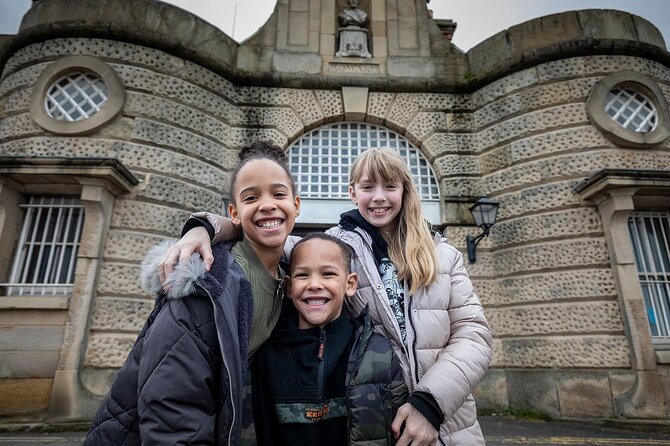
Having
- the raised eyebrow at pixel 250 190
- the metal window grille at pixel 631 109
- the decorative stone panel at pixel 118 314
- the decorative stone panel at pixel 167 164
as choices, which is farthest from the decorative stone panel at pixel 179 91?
the metal window grille at pixel 631 109

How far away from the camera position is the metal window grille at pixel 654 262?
585 centimetres

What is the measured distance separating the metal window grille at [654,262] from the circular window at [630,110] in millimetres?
1366

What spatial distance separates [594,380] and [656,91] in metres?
5.33

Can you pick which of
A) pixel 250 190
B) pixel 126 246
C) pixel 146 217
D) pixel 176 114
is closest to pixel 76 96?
pixel 176 114

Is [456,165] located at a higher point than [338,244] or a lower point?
higher

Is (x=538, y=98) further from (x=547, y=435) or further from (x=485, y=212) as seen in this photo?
(x=547, y=435)

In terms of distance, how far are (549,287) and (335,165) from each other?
437 centimetres

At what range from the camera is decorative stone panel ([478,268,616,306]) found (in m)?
5.68

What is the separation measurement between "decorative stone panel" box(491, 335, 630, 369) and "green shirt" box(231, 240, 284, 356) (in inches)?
223

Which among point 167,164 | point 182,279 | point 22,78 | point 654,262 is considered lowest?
point 182,279

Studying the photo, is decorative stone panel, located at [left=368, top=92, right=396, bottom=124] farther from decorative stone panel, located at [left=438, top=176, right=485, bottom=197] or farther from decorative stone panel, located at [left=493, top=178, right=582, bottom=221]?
decorative stone panel, located at [left=493, top=178, right=582, bottom=221]

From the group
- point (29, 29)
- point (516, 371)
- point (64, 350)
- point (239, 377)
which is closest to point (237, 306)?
point (239, 377)

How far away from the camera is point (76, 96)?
20.7 ft

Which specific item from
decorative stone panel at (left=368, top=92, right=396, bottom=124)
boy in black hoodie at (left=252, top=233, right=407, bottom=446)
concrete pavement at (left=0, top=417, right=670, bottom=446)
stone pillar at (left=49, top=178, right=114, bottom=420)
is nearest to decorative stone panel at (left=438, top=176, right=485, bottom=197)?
decorative stone panel at (left=368, top=92, right=396, bottom=124)
